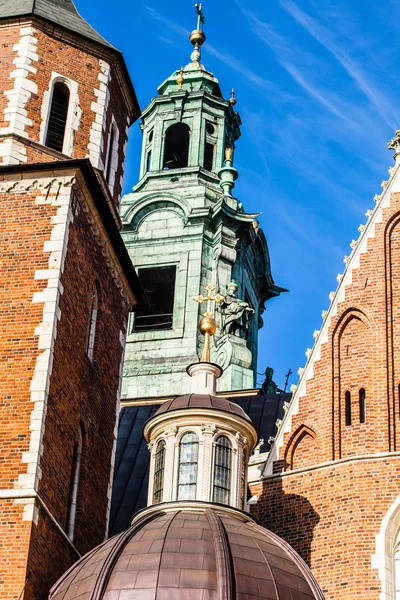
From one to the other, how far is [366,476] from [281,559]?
3279 mm

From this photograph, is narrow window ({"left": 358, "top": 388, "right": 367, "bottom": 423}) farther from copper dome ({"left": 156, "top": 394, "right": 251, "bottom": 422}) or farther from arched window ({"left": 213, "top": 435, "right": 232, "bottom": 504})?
arched window ({"left": 213, "top": 435, "right": 232, "bottom": 504})

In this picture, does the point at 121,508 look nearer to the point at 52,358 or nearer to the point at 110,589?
the point at 52,358

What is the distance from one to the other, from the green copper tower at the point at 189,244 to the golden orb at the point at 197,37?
1.67 m

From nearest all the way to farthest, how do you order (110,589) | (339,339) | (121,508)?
(110,589) → (339,339) → (121,508)

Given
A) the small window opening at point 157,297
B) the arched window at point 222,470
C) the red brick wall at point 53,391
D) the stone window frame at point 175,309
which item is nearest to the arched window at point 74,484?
the red brick wall at point 53,391

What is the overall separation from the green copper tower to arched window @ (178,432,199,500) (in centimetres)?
1154

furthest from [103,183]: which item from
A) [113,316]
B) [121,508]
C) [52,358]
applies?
[121,508]

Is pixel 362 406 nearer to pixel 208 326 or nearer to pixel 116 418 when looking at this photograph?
pixel 208 326

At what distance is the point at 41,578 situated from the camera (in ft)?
73.8

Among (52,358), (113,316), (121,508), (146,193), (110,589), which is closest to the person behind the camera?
(110,589)

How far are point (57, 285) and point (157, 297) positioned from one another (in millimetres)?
14954

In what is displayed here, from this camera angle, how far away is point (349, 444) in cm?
2462

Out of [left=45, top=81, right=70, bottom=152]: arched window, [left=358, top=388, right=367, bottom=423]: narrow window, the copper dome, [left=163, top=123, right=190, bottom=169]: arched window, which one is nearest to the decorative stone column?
the copper dome

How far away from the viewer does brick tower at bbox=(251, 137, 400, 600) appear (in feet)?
76.8
